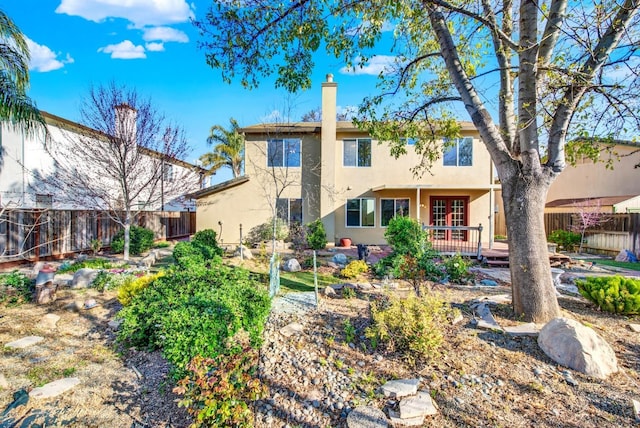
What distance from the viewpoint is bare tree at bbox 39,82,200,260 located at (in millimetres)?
10352

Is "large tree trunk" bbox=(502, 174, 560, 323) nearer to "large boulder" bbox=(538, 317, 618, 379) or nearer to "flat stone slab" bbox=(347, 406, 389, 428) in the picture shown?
→ "large boulder" bbox=(538, 317, 618, 379)

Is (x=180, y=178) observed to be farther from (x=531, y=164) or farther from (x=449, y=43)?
(x=531, y=164)

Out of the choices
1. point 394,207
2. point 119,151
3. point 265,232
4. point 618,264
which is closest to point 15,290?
A: point 119,151

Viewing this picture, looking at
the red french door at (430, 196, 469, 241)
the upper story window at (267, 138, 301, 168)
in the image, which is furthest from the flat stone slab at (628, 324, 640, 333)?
the upper story window at (267, 138, 301, 168)

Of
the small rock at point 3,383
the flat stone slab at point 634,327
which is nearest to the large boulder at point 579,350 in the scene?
the flat stone slab at point 634,327

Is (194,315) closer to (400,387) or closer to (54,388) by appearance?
(54,388)

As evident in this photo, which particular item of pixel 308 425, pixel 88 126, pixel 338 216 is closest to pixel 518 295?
pixel 308 425

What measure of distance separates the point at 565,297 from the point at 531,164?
351cm

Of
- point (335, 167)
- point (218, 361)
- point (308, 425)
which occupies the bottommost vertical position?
point (308, 425)

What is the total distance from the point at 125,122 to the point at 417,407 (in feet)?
39.0

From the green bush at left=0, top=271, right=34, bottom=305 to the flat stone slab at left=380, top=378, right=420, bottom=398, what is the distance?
744 centimetres

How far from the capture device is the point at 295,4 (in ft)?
16.0

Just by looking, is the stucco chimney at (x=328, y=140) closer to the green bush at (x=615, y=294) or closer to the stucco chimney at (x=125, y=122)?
the stucco chimney at (x=125, y=122)

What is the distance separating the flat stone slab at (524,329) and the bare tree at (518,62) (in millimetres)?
257
